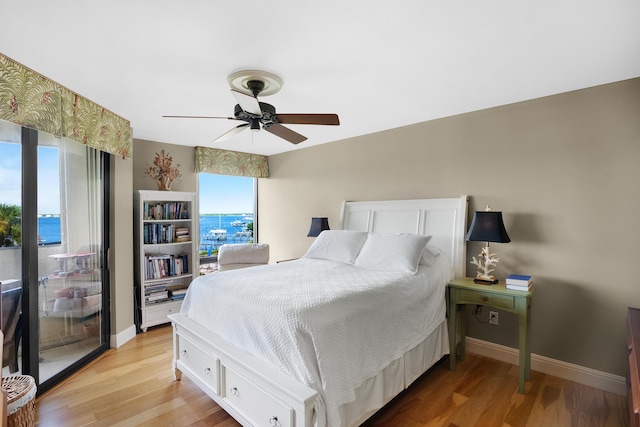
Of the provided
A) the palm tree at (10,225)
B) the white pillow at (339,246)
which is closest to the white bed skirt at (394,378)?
the white pillow at (339,246)

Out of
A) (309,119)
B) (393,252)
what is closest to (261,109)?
(309,119)

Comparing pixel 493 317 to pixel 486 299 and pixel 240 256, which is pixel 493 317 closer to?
pixel 486 299

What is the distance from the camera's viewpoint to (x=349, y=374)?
5.83 ft

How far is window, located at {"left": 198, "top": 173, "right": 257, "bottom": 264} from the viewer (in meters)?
5.05

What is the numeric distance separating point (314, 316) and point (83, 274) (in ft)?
8.18

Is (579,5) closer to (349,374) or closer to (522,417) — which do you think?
(349,374)

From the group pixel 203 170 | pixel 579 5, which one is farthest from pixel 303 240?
pixel 579 5

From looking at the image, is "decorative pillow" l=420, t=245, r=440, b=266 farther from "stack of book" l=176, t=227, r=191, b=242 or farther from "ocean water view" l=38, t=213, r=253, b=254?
"ocean water view" l=38, t=213, r=253, b=254

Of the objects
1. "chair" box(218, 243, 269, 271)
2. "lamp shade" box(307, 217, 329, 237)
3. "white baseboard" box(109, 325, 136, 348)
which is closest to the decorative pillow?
"lamp shade" box(307, 217, 329, 237)

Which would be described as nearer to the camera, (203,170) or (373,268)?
(373,268)

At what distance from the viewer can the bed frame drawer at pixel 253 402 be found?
1722 millimetres

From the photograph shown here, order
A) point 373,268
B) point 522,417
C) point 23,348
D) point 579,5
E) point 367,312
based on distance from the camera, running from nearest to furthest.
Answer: point 579,5
point 367,312
point 522,417
point 23,348
point 373,268

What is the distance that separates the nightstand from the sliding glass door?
10.8ft

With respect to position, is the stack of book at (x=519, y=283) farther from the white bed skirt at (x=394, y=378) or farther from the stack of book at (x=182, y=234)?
the stack of book at (x=182, y=234)
